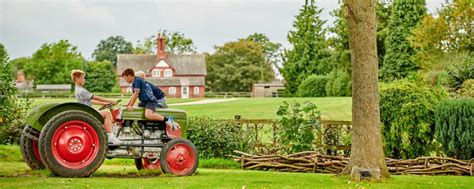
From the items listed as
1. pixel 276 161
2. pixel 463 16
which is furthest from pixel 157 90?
pixel 463 16

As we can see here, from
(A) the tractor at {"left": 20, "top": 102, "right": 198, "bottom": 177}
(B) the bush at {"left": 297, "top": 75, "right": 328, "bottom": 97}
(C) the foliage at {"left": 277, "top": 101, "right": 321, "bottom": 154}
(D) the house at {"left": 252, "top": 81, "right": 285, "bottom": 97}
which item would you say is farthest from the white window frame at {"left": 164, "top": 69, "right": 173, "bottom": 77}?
(A) the tractor at {"left": 20, "top": 102, "right": 198, "bottom": 177}

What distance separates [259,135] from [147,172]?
6934mm

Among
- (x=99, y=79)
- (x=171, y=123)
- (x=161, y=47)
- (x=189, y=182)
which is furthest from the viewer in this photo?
(x=161, y=47)

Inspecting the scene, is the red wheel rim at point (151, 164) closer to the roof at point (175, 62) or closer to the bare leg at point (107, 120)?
the bare leg at point (107, 120)

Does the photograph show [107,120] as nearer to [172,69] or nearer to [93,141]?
[93,141]

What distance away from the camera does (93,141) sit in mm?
9898

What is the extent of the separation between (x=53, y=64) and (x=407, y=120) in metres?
64.8

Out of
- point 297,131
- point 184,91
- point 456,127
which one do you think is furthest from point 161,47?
point 456,127

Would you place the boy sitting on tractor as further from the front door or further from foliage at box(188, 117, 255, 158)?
the front door

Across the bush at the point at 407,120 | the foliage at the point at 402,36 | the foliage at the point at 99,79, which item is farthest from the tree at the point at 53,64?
the bush at the point at 407,120

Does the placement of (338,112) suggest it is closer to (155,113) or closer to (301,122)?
(301,122)

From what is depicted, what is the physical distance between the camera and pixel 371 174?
9.95m

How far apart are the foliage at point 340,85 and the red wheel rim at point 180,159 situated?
3668cm

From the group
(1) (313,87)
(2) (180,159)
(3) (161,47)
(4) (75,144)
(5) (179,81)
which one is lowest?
(2) (180,159)
